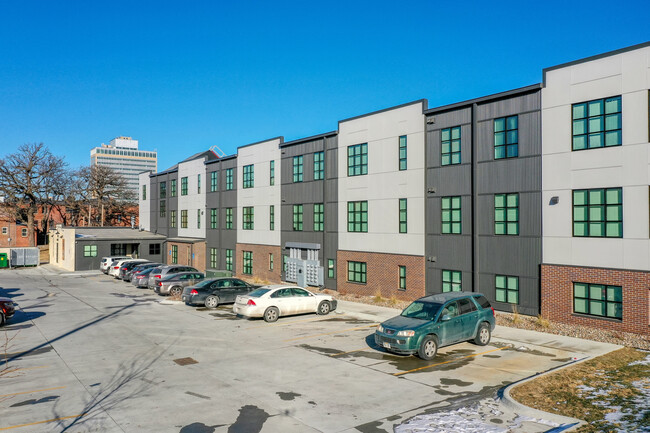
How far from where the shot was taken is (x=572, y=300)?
19625 mm

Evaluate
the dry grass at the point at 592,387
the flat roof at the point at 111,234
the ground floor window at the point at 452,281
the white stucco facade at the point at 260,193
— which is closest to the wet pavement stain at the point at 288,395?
the dry grass at the point at 592,387

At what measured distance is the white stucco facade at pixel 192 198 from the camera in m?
47.4

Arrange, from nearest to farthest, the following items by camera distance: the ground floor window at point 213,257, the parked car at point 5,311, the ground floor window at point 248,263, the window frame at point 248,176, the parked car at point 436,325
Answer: the parked car at point 436,325, the parked car at point 5,311, the ground floor window at point 248,263, the window frame at point 248,176, the ground floor window at point 213,257

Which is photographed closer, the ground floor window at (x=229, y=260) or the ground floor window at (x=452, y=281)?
the ground floor window at (x=452, y=281)

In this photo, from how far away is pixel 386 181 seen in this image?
2811cm

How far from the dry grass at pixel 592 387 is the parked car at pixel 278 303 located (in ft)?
38.6

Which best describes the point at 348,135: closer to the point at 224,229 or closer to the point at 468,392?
the point at 224,229

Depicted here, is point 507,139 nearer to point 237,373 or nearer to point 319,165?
point 319,165

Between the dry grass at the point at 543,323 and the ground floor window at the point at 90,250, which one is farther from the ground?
the ground floor window at the point at 90,250

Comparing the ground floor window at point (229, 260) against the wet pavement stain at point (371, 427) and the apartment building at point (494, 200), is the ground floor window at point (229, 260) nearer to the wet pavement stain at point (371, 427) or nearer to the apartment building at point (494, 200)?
the apartment building at point (494, 200)

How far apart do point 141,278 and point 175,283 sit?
239 inches

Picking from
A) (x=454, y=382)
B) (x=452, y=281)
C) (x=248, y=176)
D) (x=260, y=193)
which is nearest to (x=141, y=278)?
(x=260, y=193)

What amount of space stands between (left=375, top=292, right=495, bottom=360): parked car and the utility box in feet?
170

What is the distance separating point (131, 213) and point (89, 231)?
29350 millimetres
